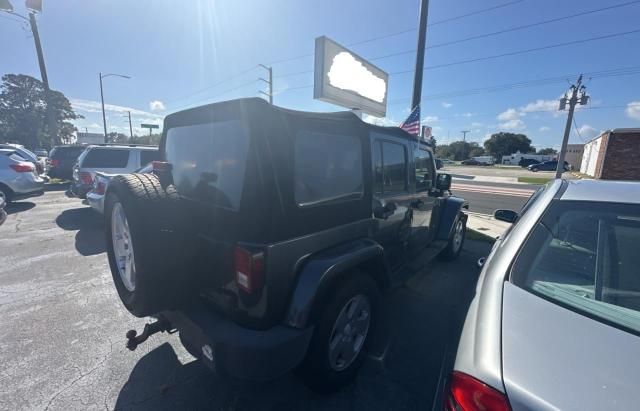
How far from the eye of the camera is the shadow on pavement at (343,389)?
208 centimetres

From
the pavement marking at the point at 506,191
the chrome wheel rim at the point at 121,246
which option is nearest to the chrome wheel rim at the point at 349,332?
A: the chrome wheel rim at the point at 121,246

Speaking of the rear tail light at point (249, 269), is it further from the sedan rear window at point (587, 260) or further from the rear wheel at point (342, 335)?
the sedan rear window at point (587, 260)

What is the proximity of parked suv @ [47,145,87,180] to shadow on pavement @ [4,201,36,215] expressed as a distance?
379 centimetres

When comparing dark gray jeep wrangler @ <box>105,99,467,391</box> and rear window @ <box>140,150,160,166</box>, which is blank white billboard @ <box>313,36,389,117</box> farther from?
dark gray jeep wrangler @ <box>105,99,467,391</box>

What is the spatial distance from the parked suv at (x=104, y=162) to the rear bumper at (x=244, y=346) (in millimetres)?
7042

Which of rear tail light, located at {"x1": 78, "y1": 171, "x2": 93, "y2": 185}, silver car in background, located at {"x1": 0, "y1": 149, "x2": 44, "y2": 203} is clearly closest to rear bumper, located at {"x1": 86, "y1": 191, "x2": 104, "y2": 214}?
rear tail light, located at {"x1": 78, "y1": 171, "x2": 93, "y2": 185}

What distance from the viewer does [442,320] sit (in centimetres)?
323

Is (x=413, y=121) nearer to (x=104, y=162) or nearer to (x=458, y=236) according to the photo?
(x=458, y=236)

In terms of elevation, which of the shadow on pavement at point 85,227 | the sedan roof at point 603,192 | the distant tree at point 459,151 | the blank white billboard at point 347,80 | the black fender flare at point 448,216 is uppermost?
the distant tree at point 459,151

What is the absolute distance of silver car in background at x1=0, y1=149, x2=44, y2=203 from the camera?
779 cm

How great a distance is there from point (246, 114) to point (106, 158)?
8.01 metres

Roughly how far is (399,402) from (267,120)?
2273 millimetres

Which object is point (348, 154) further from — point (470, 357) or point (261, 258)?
point (470, 357)

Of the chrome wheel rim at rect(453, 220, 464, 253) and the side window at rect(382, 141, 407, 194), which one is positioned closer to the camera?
the side window at rect(382, 141, 407, 194)
